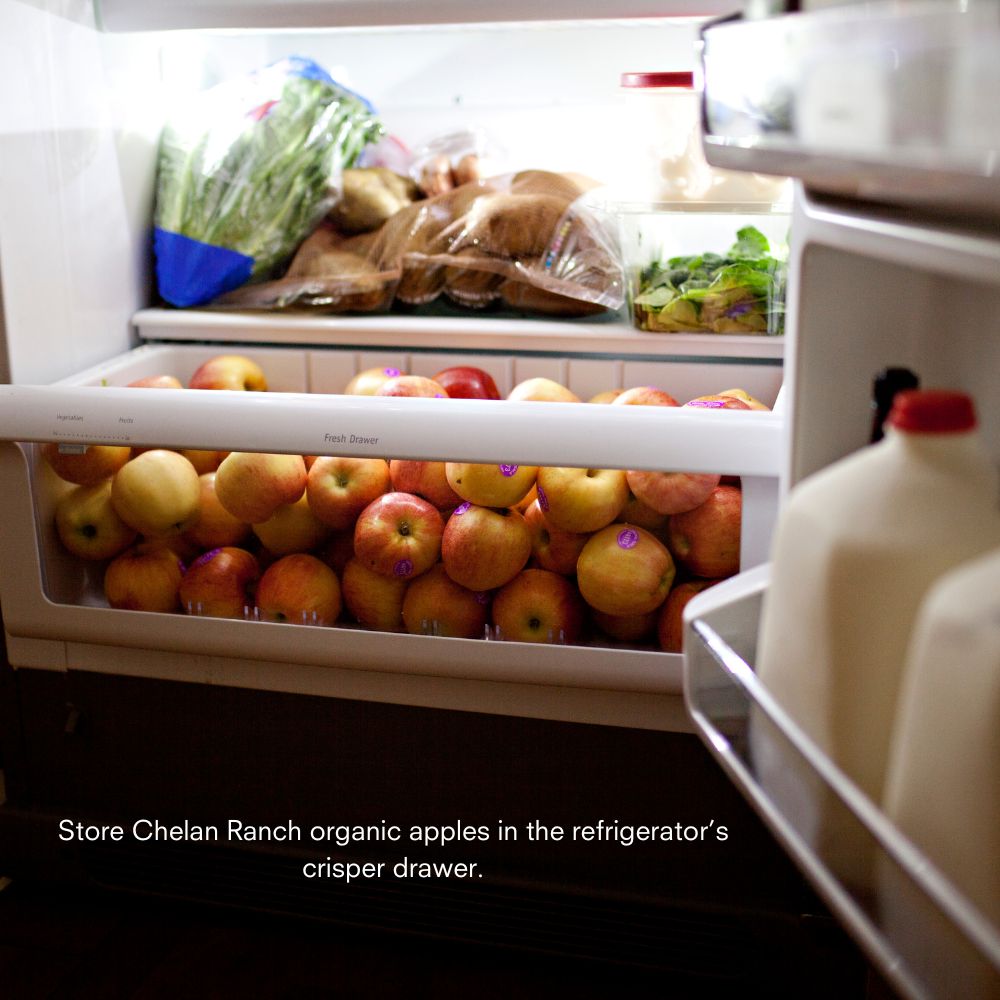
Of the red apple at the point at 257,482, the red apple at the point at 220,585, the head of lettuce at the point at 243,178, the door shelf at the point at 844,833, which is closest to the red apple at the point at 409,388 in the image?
the red apple at the point at 257,482

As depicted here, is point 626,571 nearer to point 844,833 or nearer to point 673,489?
point 673,489

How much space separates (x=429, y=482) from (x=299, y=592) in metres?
0.18

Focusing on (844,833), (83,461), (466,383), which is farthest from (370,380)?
(844,833)

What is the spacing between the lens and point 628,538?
101 cm

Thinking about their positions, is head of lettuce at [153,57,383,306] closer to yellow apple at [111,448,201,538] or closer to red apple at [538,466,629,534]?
yellow apple at [111,448,201,538]

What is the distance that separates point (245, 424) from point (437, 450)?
0.19m

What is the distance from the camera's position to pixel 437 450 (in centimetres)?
97

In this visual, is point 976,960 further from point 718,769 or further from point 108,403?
point 108,403

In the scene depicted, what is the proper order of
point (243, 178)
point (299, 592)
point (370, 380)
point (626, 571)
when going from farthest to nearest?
point (243, 178)
point (370, 380)
point (299, 592)
point (626, 571)

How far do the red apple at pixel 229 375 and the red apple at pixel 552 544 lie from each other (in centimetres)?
46

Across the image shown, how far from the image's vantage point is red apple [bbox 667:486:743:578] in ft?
3.31

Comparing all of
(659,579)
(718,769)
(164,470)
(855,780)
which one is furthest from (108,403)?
(855,780)

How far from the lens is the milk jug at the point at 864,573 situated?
444 millimetres

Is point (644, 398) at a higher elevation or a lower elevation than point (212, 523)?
higher
